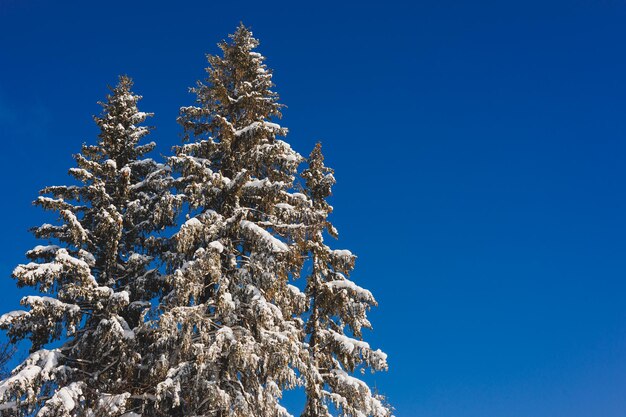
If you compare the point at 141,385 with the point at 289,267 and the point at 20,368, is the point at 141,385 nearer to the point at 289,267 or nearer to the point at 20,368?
the point at 20,368

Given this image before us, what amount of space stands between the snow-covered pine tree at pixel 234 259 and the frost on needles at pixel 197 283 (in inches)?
1.8

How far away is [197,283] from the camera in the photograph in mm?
14719

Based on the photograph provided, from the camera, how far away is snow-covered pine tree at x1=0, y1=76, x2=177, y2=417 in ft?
46.0

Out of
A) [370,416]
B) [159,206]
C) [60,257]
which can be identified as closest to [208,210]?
[159,206]

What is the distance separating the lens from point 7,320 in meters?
14.1

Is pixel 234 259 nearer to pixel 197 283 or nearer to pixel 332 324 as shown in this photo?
pixel 197 283

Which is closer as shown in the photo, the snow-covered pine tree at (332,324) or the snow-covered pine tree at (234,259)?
the snow-covered pine tree at (234,259)

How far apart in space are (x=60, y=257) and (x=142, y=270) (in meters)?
3.11

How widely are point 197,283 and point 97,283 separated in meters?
4.23

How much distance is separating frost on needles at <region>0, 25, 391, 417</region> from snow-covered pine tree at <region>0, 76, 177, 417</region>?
1.8 inches

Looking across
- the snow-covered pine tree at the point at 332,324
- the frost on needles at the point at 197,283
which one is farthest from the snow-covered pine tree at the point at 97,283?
the snow-covered pine tree at the point at 332,324

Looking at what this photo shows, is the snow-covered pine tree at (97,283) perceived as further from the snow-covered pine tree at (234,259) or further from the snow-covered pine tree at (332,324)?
the snow-covered pine tree at (332,324)

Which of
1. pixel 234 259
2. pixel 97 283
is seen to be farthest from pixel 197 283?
pixel 97 283

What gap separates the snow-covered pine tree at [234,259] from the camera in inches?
549
